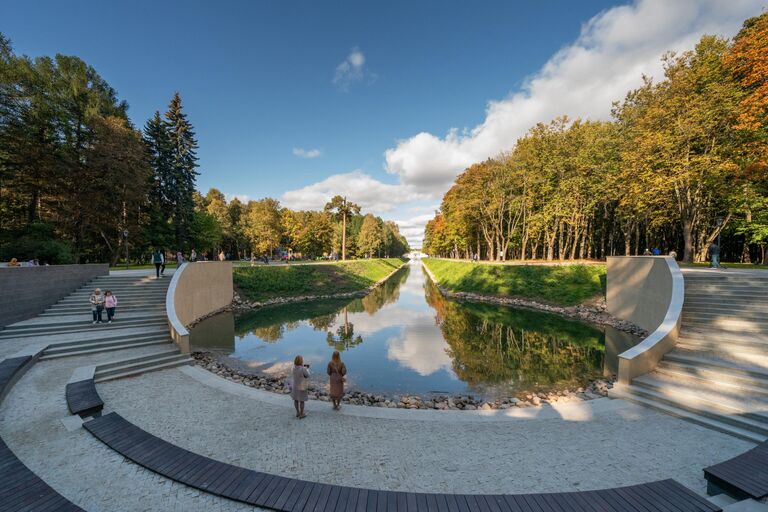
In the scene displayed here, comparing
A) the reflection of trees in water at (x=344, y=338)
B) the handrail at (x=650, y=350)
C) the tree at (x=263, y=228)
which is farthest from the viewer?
the tree at (x=263, y=228)

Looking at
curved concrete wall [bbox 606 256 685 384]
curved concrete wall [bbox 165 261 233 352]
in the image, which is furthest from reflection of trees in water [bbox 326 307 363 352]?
curved concrete wall [bbox 606 256 685 384]

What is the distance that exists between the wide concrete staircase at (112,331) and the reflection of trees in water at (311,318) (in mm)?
4996

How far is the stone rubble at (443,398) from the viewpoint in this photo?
8445 millimetres

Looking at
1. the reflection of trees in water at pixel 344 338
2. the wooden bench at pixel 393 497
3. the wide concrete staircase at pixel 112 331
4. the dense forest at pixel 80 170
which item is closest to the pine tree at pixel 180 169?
the dense forest at pixel 80 170

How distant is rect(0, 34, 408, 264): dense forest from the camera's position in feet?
73.5

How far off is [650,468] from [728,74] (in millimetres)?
29451

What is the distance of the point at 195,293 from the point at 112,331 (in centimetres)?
746

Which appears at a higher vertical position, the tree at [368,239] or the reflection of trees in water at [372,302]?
the tree at [368,239]

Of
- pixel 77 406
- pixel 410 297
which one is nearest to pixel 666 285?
pixel 77 406

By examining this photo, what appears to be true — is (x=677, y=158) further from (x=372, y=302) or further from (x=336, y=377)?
(x=336, y=377)

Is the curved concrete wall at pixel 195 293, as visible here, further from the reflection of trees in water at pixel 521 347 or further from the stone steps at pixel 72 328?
the reflection of trees in water at pixel 521 347

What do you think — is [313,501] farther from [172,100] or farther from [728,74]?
[172,100]

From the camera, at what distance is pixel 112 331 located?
1183 cm

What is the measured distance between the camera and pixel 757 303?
10.5 metres
